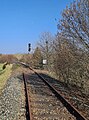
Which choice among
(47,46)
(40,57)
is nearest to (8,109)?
(47,46)

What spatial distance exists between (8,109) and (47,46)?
48858 mm

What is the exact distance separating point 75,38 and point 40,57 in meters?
47.8

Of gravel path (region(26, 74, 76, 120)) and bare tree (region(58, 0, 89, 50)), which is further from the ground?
bare tree (region(58, 0, 89, 50))

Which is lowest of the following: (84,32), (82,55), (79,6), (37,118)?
(37,118)

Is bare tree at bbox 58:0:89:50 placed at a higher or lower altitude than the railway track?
higher

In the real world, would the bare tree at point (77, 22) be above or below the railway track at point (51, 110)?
above

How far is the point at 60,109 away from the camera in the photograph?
1246 centimetres

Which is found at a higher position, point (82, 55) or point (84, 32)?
point (84, 32)

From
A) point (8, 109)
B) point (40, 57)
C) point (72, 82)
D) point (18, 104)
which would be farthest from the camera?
point (40, 57)

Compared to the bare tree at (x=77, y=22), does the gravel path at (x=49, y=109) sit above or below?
below

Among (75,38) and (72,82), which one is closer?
(75,38)

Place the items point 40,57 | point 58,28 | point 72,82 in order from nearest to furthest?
point 58,28 < point 72,82 < point 40,57

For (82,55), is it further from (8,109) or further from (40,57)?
(40,57)

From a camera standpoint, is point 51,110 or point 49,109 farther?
point 49,109
